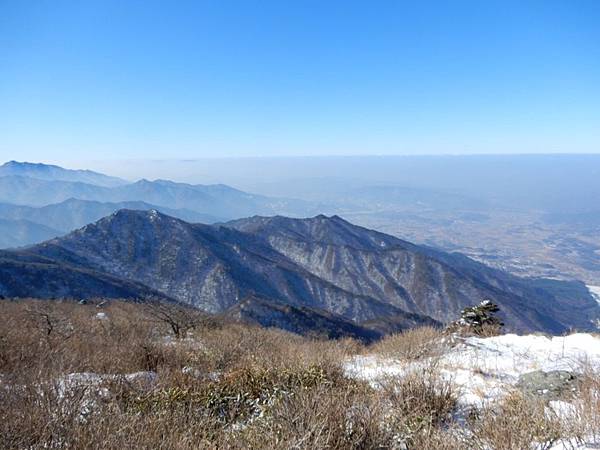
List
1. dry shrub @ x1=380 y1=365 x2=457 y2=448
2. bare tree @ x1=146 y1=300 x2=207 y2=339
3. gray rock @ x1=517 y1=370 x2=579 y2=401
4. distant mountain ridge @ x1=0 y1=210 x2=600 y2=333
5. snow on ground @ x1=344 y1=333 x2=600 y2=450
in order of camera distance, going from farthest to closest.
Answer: distant mountain ridge @ x1=0 y1=210 x2=600 y2=333, bare tree @ x1=146 y1=300 x2=207 y2=339, snow on ground @ x1=344 y1=333 x2=600 y2=450, gray rock @ x1=517 y1=370 x2=579 y2=401, dry shrub @ x1=380 y1=365 x2=457 y2=448

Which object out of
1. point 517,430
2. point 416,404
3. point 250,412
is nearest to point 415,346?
point 416,404

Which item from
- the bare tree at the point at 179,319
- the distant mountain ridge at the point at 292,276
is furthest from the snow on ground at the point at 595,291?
the bare tree at the point at 179,319

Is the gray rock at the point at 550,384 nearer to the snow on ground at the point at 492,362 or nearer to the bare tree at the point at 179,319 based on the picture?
the snow on ground at the point at 492,362

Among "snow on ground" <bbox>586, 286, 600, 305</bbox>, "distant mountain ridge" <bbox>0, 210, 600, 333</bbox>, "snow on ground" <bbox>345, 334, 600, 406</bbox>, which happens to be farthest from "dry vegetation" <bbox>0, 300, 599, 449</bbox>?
"snow on ground" <bbox>586, 286, 600, 305</bbox>

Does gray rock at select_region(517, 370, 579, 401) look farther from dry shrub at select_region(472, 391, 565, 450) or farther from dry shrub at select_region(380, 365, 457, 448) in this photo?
dry shrub at select_region(472, 391, 565, 450)

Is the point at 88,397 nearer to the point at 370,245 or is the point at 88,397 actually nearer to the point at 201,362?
the point at 201,362
